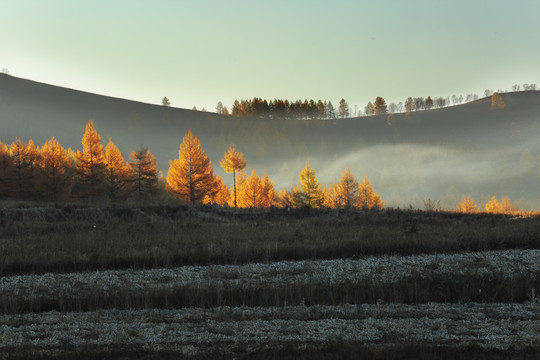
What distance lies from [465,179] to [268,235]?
437 ft

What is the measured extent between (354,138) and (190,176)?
438ft

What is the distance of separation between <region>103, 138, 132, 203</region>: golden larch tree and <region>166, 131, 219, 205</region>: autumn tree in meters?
7.24

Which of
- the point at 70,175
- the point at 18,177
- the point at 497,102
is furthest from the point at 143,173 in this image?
the point at 497,102

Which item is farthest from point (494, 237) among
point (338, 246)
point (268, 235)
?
point (268, 235)

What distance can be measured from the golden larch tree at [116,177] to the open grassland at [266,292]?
35266 mm

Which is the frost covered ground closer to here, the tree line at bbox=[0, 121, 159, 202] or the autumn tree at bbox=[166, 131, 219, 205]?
the autumn tree at bbox=[166, 131, 219, 205]

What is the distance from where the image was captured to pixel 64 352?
275 inches

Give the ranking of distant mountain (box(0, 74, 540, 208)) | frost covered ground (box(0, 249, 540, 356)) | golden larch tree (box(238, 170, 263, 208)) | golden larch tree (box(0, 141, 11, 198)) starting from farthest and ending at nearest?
distant mountain (box(0, 74, 540, 208))
golden larch tree (box(238, 170, 263, 208))
golden larch tree (box(0, 141, 11, 198))
frost covered ground (box(0, 249, 540, 356))

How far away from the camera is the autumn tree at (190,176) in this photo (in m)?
58.1

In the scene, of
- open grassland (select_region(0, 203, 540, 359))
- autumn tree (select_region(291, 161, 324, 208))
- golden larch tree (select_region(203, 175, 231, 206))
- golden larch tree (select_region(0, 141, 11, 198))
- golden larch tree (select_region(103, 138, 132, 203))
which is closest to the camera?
open grassland (select_region(0, 203, 540, 359))

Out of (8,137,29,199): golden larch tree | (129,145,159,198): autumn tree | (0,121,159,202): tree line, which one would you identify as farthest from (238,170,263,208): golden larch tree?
(8,137,29,199): golden larch tree

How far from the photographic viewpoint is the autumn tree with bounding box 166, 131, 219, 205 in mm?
58125

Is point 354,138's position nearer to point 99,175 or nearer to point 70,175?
Answer: point 99,175

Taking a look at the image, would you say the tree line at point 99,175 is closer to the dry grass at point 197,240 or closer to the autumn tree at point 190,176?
the autumn tree at point 190,176
